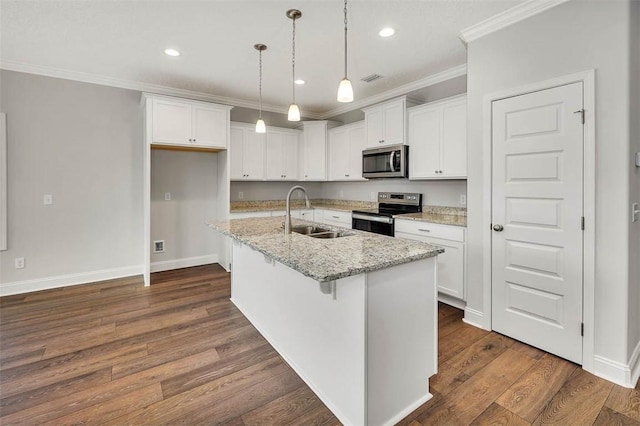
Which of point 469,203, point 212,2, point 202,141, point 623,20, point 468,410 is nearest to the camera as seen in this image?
point 468,410

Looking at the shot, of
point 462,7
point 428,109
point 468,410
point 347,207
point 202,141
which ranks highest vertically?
point 462,7

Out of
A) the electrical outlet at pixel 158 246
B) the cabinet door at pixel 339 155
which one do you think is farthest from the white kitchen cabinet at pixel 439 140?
the electrical outlet at pixel 158 246

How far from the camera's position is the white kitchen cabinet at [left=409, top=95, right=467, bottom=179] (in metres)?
3.33

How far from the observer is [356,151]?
4734 millimetres

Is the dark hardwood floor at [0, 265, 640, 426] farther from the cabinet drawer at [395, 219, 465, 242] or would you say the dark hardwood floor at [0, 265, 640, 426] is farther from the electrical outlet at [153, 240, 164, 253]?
the electrical outlet at [153, 240, 164, 253]

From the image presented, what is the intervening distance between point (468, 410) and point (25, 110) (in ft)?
16.9

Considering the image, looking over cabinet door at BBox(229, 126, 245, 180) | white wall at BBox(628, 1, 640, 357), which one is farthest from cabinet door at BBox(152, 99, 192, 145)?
white wall at BBox(628, 1, 640, 357)

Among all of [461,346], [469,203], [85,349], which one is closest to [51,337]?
[85,349]

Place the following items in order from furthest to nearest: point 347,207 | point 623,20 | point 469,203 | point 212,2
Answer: point 347,207 < point 469,203 < point 212,2 < point 623,20

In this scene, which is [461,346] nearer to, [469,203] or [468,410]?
[468,410]

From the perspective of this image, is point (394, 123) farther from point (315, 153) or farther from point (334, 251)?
point (334, 251)

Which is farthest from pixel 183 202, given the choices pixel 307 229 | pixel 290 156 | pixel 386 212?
pixel 386 212

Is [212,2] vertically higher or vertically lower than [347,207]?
higher

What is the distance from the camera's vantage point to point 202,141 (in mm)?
4188
